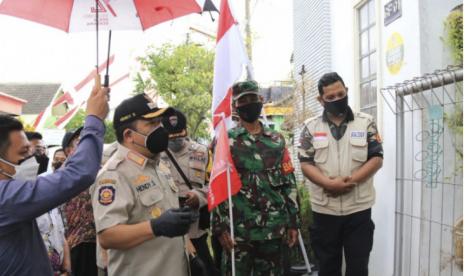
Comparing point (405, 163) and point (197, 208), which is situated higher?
point (405, 163)

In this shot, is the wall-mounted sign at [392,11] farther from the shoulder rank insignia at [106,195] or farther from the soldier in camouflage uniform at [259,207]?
the shoulder rank insignia at [106,195]

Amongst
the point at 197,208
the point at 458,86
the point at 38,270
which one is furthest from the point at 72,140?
the point at 458,86

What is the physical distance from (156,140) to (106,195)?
17.0 inches

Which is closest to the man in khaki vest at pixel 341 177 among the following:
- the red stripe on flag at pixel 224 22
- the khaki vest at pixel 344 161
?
the khaki vest at pixel 344 161

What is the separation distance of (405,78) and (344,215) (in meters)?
1.36

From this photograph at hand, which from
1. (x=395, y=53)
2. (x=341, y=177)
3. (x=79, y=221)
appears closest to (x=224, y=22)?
(x=341, y=177)

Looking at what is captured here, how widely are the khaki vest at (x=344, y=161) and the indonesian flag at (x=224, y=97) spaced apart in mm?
813

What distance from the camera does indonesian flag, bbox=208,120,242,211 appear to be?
336cm

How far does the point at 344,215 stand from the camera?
3.75 metres

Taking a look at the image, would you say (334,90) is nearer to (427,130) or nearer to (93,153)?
(427,130)

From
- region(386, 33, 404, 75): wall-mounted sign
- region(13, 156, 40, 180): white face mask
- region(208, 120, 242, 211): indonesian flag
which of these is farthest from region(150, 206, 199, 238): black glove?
region(386, 33, 404, 75): wall-mounted sign

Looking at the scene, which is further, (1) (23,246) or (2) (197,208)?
(2) (197,208)

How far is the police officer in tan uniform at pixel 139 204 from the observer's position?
2.20 m

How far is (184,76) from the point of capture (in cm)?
1504
